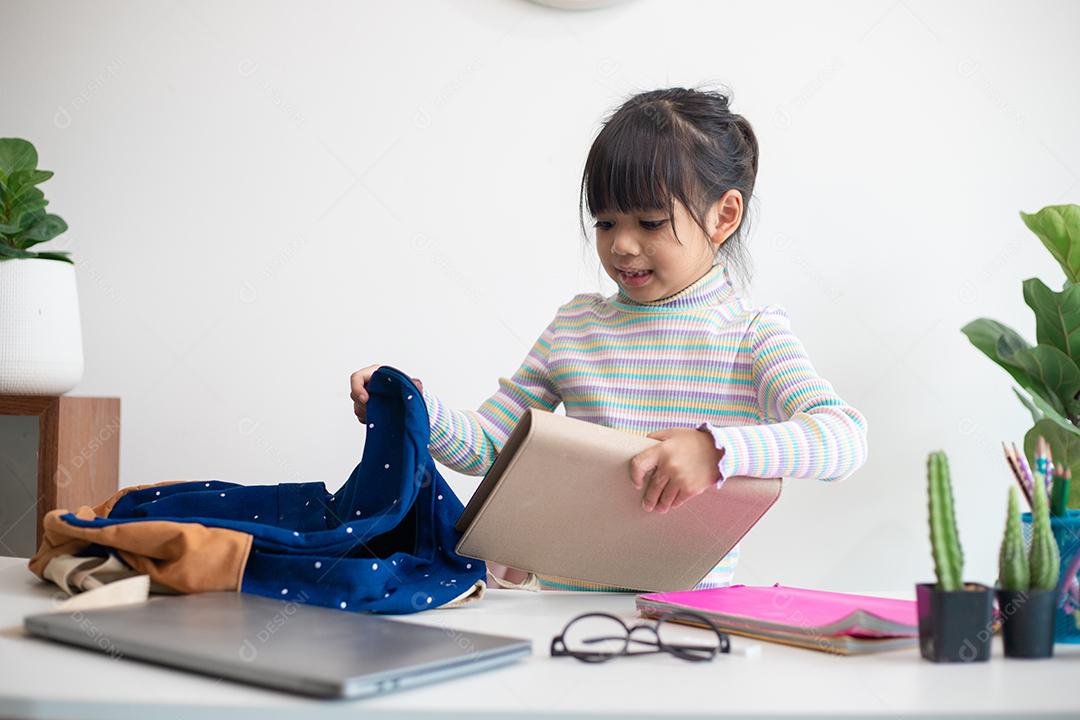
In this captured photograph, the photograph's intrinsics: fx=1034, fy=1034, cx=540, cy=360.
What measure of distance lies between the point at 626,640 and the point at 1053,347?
4.32 feet

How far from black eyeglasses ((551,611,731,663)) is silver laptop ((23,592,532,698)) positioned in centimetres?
5

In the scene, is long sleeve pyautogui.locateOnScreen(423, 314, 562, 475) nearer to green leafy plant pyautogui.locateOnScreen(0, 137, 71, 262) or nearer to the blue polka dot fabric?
the blue polka dot fabric

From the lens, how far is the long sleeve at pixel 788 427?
100 centimetres

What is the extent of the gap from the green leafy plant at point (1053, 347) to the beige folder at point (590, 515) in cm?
96

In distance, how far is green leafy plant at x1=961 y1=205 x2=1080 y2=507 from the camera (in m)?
1.74

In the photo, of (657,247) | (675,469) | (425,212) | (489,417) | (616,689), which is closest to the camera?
(616,689)

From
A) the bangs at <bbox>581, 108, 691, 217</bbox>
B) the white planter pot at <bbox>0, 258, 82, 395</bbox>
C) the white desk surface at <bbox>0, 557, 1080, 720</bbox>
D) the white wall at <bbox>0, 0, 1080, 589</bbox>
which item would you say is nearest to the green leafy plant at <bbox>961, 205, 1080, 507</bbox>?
the white wall at <bbox>0, 0, 1080, 589</bbox>

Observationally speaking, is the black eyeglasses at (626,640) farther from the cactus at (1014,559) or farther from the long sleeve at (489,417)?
the long sleeve at (489,417)

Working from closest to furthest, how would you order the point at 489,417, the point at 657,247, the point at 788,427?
the point at 788,427
the point at 657,247
the point at 489,417

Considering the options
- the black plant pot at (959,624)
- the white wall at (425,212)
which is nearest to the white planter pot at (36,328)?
the white wall at (425,212)

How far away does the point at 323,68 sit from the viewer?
205cm

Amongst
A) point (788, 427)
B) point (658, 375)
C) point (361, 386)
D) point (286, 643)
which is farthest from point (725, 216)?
point (286, 643)

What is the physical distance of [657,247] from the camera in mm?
1320

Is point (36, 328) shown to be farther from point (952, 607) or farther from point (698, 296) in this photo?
point (952, 607)
